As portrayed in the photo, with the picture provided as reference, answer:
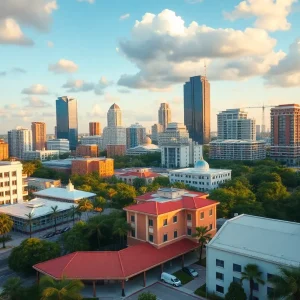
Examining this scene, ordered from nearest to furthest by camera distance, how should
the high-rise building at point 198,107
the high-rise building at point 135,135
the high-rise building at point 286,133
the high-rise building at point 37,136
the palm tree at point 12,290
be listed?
the palm tree at point 12,290 < the high-rise building at point 286,133 < the high-rise building at point 37,136 < the high-rise building at point 135,135 < the high-rise building at point 198,107

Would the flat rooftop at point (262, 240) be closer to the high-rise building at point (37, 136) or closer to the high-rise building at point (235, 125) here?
the high-rise building at point (235, 125)

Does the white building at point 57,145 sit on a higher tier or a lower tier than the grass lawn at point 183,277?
higher

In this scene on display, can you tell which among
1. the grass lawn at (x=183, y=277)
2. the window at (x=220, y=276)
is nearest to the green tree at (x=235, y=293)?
the window at (x=220, y=276)

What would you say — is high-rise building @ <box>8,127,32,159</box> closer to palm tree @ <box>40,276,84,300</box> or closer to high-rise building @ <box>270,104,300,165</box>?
high-rise building @ <box>270,104,300,165</box>

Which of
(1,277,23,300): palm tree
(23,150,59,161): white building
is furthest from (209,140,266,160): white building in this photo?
(1,277,23,300): palm tree

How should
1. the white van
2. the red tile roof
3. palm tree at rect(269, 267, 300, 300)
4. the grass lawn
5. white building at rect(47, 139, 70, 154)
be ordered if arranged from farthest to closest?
1. white building at rect(47, 139, 70, 154)
2. the grass lawn
3. the white van
4. the red tile roof
5. palm tree at rect(269, 267, 300, 300)

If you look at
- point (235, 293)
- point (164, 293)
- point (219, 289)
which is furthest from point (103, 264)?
point (235, 293)

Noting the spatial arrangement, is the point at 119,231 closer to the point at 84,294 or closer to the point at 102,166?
the point at 84,294
